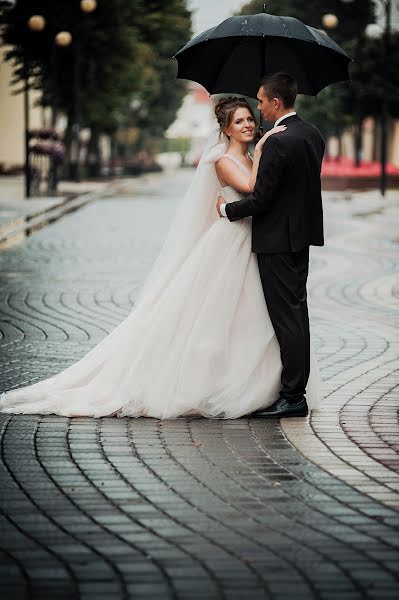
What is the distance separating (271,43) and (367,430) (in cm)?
246

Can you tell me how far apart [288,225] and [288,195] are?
164 mm

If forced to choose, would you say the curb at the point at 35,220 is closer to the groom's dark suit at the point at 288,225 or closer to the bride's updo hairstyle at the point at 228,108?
the bride's updo hairstyle at the point at 228,108

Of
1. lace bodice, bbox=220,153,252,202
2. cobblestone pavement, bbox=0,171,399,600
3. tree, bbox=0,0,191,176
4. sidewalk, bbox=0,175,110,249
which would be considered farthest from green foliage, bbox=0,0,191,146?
lace bodice, bbox=220,153,252,202

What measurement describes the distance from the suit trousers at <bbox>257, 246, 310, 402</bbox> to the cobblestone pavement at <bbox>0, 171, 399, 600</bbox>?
248mm

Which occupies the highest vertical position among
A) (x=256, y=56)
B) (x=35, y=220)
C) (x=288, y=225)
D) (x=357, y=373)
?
(x=256, y=56)

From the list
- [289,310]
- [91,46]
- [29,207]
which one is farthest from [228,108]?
[91,46]

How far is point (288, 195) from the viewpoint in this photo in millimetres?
6898

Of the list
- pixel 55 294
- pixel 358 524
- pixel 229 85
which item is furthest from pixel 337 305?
pixel 358 524

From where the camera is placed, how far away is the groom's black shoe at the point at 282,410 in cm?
704

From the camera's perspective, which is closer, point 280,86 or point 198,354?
point 280,86

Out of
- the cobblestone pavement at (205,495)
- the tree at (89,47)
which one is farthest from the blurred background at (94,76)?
the cobblestone pavement at (205,495)

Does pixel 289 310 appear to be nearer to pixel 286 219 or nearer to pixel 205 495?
pixel 286 219

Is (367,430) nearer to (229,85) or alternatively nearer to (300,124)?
(300,124)

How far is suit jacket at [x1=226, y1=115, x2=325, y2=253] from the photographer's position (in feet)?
22.3
